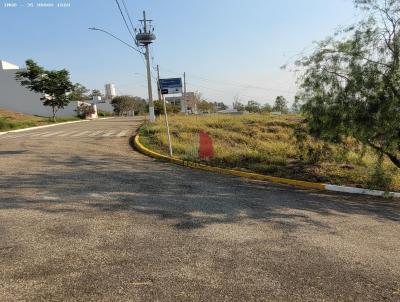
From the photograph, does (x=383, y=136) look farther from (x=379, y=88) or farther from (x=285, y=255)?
(x=285, y=255)

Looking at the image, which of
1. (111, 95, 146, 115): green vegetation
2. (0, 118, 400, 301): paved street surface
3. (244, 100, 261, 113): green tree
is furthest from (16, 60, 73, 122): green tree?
(244, 100, 261, 113): green tree

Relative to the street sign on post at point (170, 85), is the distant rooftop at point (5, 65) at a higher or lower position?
higher

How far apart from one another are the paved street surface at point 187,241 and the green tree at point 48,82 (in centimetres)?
4040

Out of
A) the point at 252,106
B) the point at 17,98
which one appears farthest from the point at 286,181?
the point at 252,106

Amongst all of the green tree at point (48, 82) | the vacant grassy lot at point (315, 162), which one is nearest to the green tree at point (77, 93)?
the green tree at point (48, 82)

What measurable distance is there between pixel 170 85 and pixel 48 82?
38.3 m

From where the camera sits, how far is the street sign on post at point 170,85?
12922 mm

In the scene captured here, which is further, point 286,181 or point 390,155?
point 390,155

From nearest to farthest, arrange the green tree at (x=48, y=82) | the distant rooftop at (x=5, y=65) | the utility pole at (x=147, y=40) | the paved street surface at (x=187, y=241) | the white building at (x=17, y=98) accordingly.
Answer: the paved street surface at (x=187, y=241) < the utility pole at (x=147, y=40) < the green tree at (x=48, y=82) < the white building at (x=17, y=98) < the distant rooftop at (x=5, y=65)

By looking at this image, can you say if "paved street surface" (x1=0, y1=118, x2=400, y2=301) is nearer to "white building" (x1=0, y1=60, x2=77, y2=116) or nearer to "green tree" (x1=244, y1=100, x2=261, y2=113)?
"white building" (x1=0, y1=60, x2=77, y2=116)

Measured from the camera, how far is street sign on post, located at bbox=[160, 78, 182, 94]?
1292 cm

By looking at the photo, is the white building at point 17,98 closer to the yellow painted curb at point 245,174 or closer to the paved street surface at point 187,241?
the yellow painted curb at point 245,174

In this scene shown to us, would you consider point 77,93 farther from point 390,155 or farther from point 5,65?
point 390,155

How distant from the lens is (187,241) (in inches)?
214
